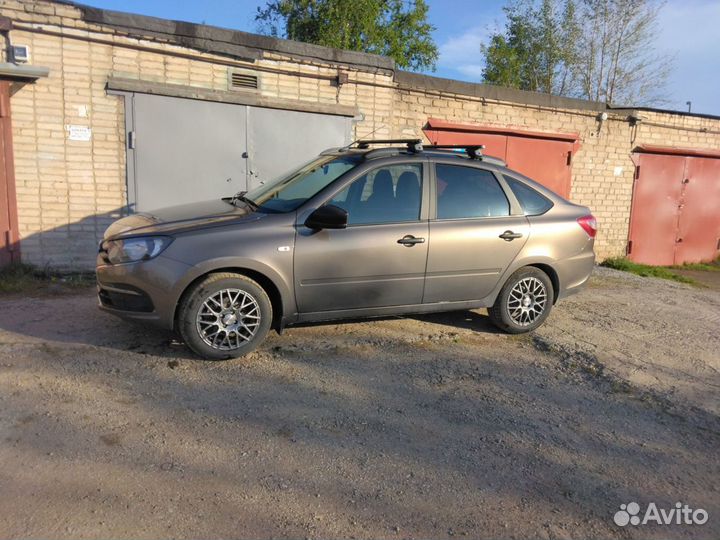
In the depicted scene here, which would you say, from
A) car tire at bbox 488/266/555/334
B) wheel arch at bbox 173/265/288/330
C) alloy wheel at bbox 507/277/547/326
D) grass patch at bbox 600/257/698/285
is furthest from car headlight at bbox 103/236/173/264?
grass patch at bbox 600/257/698/285

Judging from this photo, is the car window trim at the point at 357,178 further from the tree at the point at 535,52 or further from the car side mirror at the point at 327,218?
the tree at the point at 535,52

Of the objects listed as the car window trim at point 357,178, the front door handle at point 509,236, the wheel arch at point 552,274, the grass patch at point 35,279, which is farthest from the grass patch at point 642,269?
the grass patch at point 35,279

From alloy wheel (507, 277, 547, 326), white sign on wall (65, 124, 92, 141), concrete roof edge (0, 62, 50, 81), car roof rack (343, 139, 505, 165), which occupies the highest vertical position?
concrete roof edge (0, 62, 50, 81)

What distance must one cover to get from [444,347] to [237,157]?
184 inches

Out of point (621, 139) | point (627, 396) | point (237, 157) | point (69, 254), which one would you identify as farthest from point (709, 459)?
point (621, 139)

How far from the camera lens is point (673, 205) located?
1266 cm

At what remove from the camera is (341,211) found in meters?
4.55

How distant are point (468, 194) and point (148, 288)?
301 cm

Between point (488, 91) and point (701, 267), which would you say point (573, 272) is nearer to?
point (488, 91)

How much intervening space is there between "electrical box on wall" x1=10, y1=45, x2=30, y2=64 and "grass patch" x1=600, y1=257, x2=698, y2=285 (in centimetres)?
1059

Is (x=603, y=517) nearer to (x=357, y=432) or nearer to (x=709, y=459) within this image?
(x=709, y=459)

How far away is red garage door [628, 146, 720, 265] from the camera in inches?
483

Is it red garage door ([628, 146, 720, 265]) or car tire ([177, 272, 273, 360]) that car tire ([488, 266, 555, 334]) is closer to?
car tire ([177, 272, 273, 360])

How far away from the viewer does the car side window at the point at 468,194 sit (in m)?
5.25
